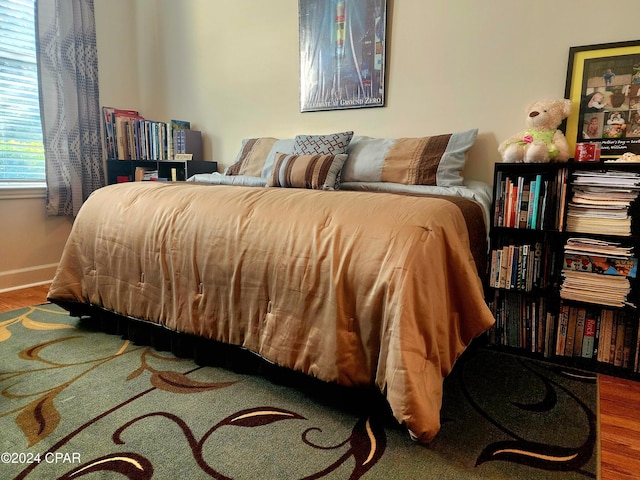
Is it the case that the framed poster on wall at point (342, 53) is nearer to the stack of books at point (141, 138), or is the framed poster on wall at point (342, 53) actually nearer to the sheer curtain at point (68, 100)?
the stack of books at point (141, 138)

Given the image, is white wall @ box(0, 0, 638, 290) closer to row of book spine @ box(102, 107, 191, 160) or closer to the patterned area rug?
row of book spine @ box(102, 107, 191, 160)

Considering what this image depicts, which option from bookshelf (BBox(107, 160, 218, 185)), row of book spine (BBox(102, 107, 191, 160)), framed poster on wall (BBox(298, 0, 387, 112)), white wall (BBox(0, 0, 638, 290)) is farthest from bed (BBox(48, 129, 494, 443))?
row of book spine (BBox(102, 107, 191, 160))

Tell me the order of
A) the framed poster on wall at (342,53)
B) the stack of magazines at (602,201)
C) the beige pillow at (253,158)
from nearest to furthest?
the stack of magazines at (602,201), the framed poster on wall at (342,53), the beige pillow at (253,158)

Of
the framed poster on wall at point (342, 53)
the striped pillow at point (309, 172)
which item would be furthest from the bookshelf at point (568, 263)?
the framed poster on wall at point (342, 53)

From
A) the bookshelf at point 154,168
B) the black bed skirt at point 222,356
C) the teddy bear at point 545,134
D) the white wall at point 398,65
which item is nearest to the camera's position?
the black bed skirt at point 222,356

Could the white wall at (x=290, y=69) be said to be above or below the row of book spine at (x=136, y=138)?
above

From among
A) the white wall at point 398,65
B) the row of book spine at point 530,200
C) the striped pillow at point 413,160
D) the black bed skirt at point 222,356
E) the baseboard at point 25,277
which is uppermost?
the white wall at point 398,65

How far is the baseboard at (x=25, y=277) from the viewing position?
2.78 metres

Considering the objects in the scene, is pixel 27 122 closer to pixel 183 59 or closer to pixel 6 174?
pixel 6 174

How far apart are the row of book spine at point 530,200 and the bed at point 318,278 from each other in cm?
13

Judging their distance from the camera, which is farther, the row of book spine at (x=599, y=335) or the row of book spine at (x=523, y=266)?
the row of book spine at (x=523, y=266)

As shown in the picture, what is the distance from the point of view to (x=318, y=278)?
1206mm

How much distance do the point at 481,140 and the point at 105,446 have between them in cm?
222

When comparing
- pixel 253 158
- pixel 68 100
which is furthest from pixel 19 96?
pixel 253 158
